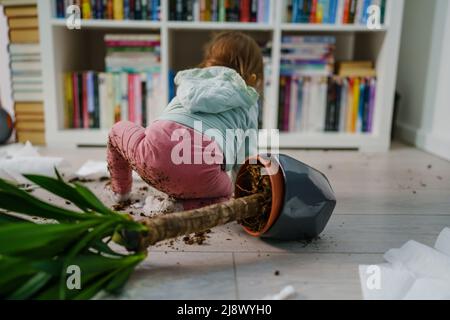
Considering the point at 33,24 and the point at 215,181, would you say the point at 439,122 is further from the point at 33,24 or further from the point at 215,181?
the point at 33,24

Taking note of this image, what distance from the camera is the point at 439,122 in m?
1.85

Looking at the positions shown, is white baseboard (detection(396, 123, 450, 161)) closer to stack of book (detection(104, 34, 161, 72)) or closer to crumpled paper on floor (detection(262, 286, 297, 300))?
stack of book (detection(104, 34, 161, 72))

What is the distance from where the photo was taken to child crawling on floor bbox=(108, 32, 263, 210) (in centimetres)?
100

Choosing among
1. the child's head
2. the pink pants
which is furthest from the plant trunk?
the child's head

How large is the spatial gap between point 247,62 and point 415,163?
2.62 feet

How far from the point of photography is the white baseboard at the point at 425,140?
1780 mm

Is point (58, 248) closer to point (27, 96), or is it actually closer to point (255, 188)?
point (255, 188)

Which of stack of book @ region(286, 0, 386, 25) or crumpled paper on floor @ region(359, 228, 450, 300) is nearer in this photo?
crumpled paper on floor @ region(359, 228, 450, 300)

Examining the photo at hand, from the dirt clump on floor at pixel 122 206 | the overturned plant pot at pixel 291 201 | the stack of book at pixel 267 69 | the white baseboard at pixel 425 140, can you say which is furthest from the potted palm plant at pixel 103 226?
the white baseboard at pixel 425 140

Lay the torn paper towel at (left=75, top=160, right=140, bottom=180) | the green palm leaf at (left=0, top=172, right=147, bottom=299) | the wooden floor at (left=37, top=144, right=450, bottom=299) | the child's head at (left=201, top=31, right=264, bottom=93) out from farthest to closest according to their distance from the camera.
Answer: the torn paper towel at (left=75, top=160, right=140, bottom=180) < the child's head at (left=201, top=31, right=264, bottom=93) < the wooden floor at (left=37, top=144, right=450, bottom=299) < the green palm leaf at (left=0, top=172, right=147, bottom=299)

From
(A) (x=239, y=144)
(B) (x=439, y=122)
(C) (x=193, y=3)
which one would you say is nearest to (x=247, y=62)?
(A) (x=239, y=144)

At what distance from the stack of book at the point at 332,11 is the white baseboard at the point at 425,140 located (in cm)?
49

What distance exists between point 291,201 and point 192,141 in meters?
0.27

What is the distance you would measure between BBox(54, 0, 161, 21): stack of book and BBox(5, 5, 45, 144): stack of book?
134 millimetres
